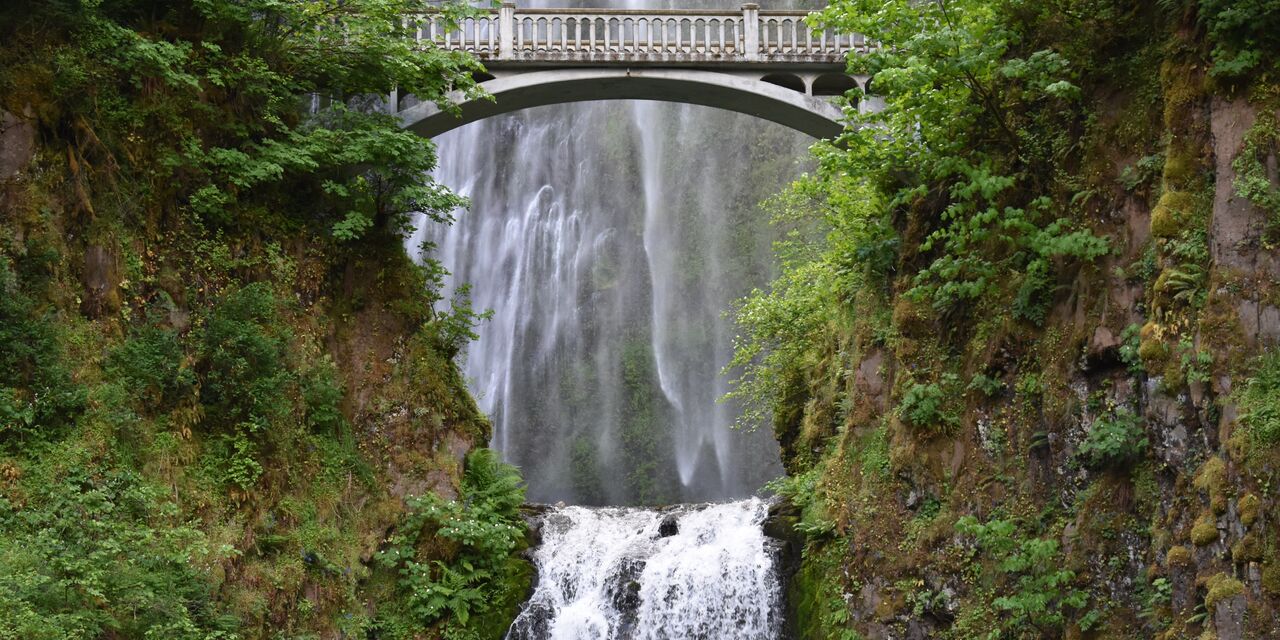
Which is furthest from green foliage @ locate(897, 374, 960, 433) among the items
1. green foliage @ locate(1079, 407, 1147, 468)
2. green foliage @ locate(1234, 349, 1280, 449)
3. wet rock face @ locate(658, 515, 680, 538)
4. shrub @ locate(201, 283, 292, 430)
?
shrub @ locate(201, 283, 292, 430)

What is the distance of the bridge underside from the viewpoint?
16.0 metres

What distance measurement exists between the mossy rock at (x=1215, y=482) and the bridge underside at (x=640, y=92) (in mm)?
9347

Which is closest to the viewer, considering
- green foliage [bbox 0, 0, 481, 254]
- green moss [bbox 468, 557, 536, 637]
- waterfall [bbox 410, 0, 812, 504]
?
green foliage [bbox 0, 0, 481, 254]

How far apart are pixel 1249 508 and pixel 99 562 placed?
9.27 m

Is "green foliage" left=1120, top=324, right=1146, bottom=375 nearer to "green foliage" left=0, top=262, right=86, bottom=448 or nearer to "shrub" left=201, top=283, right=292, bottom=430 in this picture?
"shrub" left=201, top=283, right=292, bottom=430

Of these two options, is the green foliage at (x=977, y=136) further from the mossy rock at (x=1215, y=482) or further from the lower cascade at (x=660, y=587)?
the lower cascade at (x=660, y=587)

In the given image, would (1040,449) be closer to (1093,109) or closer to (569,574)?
(1093,109)

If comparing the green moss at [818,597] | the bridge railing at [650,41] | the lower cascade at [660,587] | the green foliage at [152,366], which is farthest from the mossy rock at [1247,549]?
the bridge railing at [650,41]

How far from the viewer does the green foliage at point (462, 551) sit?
13.2 m

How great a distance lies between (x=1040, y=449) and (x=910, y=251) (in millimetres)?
3699

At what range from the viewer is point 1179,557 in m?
7.83

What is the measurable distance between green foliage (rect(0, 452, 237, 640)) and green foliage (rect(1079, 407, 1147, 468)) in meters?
8.25

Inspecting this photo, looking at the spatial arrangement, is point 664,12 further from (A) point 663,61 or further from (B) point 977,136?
(B) point 977,136

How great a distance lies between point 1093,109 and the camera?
10023 mm
